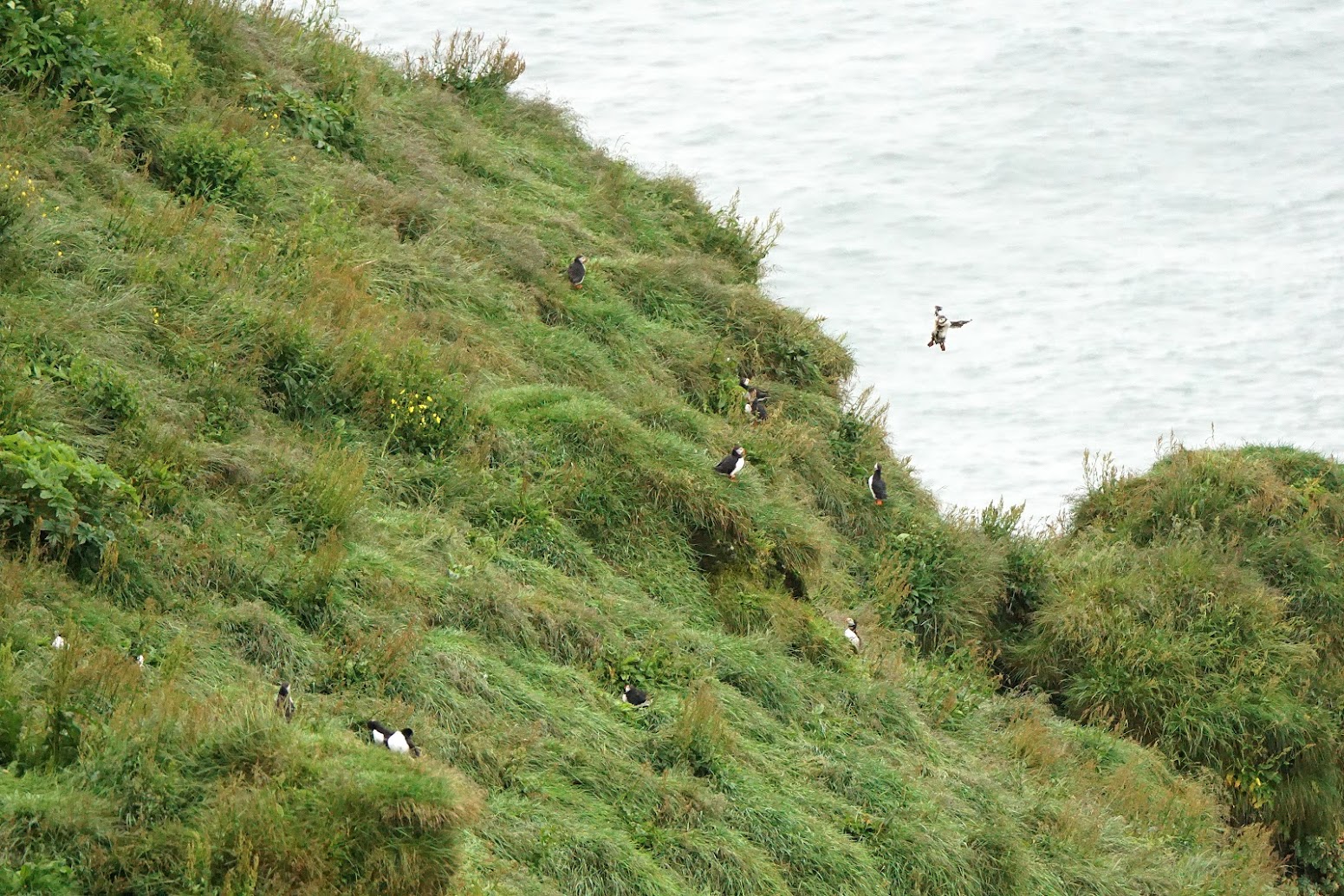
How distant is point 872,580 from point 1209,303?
1670cm

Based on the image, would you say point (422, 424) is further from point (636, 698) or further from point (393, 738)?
point (393, 738)

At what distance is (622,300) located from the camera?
15297mm

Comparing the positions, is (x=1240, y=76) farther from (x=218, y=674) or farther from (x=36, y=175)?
(x=218, y=674)

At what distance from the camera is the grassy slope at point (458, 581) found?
6.80 metres

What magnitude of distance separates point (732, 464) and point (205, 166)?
553cm

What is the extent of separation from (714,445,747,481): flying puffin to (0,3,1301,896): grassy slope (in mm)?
133

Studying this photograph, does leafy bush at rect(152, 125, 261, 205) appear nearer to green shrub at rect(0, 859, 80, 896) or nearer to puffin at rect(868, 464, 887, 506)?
puffin at rect(868, 464, 887, 506)

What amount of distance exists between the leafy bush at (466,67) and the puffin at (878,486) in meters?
7.97

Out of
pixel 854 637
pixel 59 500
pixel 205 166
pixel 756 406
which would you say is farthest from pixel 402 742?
pixel 205 166

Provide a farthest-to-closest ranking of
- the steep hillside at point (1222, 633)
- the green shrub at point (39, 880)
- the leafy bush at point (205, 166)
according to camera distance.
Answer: the steep hillside at point (1222, 633), the leafy bush at point (205, 166), the green shrub at point (39, 880)

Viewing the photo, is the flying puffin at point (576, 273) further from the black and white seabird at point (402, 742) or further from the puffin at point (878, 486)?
the black and white seabird at point (402, 742)

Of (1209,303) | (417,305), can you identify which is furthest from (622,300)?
(1209,303)

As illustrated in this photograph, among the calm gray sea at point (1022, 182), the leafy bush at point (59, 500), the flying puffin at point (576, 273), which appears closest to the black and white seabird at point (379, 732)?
the leafy bush at point (59, 500)

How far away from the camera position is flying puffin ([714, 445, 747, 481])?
1233 centimetres
